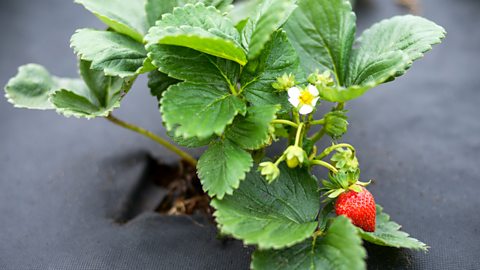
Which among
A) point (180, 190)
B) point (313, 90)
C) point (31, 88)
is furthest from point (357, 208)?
point (31, 88)

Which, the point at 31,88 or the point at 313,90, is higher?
the point at 313,90

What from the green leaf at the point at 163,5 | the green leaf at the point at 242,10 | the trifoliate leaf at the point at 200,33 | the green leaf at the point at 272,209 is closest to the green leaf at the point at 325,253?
the green leaf at the point at 272,209

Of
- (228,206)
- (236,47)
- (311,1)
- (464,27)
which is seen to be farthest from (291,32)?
(464,27)

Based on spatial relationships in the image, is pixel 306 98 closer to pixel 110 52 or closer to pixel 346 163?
pixel 346 163

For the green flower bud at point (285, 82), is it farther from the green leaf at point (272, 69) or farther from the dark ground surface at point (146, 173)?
the dark ground surface at point (146, 173)

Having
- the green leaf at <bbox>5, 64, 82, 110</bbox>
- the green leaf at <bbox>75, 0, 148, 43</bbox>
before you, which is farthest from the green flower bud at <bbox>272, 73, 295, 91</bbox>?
the green leaf at <bbox>5, 64, 82, 110</bbox>

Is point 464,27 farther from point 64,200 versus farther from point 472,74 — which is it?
point 64,200
